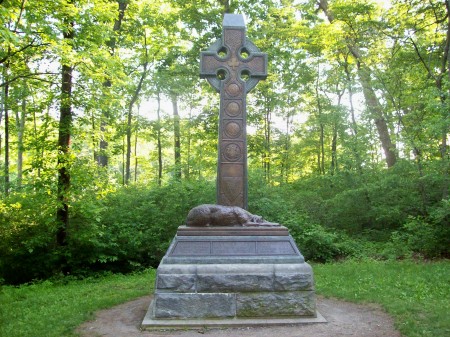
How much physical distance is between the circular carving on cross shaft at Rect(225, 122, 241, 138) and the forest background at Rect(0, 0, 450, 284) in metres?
3.33

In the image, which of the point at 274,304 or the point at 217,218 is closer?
the point at 274,304

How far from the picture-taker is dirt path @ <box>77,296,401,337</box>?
4664 mm

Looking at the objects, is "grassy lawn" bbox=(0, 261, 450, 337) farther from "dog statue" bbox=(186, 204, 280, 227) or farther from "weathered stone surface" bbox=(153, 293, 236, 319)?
"dog statue" bbox=(186, 204, 280, 227)

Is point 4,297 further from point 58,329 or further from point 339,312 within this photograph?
point 339,312

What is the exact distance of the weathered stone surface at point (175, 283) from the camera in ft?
16.6

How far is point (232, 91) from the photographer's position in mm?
6590

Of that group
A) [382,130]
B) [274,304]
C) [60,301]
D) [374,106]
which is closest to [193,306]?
[274,304]

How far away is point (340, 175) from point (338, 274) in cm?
465

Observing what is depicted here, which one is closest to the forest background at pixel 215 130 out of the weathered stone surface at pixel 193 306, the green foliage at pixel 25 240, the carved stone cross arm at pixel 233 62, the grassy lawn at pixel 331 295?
the green foliage at pixel 25 240

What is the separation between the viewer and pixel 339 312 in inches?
224

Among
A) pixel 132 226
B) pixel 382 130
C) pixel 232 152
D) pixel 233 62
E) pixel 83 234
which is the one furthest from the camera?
pixel 382 130

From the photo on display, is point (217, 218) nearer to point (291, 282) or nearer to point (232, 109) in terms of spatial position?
point (291, 282)

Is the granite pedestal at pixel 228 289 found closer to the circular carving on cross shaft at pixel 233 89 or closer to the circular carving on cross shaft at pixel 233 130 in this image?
the circular carving on cross shaft at pixel 233 130

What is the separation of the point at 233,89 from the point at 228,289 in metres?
3.16
